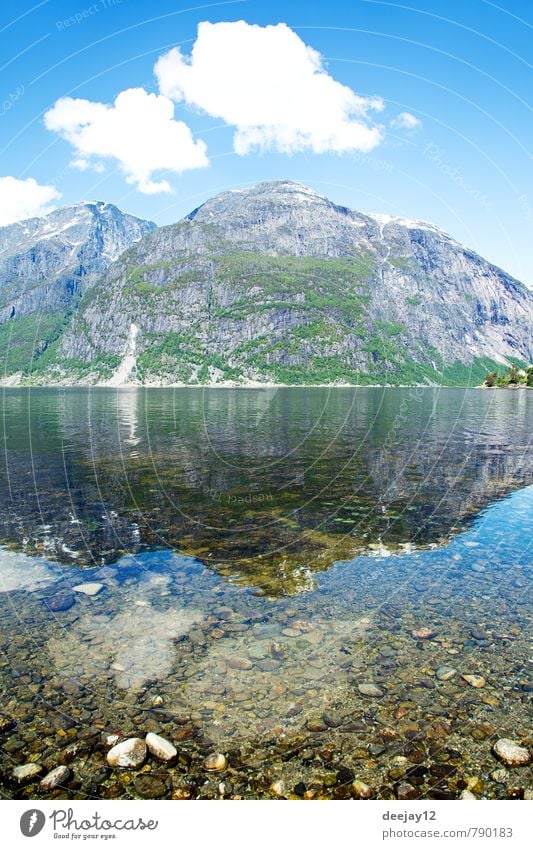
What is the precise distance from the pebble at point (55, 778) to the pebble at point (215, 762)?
1.93 metres

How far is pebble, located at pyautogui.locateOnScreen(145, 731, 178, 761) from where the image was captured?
7355 millimetres

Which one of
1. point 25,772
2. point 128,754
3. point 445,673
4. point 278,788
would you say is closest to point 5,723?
point 25,772

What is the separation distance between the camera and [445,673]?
31.7ft

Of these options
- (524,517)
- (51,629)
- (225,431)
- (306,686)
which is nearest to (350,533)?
(524,517)

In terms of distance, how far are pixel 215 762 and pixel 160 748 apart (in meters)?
0.85

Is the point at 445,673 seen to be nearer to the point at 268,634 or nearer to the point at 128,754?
the point at 268,634

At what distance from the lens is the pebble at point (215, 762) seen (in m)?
7.16

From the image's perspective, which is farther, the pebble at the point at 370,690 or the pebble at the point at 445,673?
the pebble at the point at 445,673

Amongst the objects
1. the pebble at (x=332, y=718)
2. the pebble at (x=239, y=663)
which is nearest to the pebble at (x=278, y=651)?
the pebble at (x=239, y=663)

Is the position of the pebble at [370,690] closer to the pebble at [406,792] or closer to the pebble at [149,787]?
the pebble at [406,792]

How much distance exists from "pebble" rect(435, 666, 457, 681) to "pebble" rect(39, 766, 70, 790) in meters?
6.52

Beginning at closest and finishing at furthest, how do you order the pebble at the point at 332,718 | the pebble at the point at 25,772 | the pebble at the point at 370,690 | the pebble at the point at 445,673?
the pebble at the point at 25,772, the pebble at the point at 332,718, the pebble at the point at 370,690, the pebble at the point at 445,673
